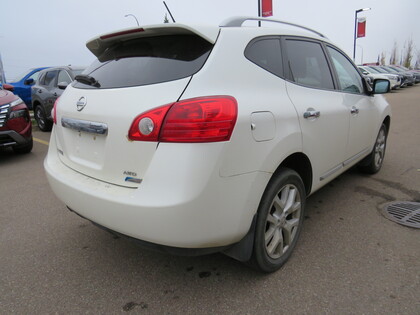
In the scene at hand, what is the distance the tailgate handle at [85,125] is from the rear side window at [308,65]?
138cm

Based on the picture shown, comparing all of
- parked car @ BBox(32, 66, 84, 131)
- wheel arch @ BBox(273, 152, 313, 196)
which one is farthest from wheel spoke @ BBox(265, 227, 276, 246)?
parked car @ BBox(32, 66, 84, 131)

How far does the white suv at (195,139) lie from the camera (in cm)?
164

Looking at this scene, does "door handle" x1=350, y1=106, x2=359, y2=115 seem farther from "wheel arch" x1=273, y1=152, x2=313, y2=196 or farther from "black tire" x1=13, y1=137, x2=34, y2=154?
"black tire" x1=13, y1=137, x2=34, y2=154

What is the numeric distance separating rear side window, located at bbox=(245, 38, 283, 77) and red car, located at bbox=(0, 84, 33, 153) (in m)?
4.75

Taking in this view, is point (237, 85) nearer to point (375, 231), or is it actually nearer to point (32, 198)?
point (375, 231)

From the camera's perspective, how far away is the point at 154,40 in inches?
81.9

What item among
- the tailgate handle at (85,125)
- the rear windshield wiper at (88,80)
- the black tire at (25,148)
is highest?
the rear windshield wiper at (88,80)

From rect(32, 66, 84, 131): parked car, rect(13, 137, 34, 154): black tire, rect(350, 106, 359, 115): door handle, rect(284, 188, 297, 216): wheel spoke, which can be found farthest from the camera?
rect(32, 66, 84, 131): parked car

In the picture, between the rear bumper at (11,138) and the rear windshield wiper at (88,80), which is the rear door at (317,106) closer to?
the rear windshield wiper at (88,80)

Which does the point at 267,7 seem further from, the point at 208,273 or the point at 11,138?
the point at 208,273

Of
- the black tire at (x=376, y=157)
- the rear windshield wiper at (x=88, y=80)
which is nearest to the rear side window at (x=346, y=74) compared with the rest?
the black tire at (x=376, y=157)

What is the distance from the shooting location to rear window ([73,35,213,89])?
1.84 m

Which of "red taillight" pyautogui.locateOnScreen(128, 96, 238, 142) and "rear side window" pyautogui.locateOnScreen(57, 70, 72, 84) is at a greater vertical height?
"red taillight" pyautogui.locateOnScreen(128, 96, 238, 142)

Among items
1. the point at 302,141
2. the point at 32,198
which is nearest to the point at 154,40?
the point at 302,141
